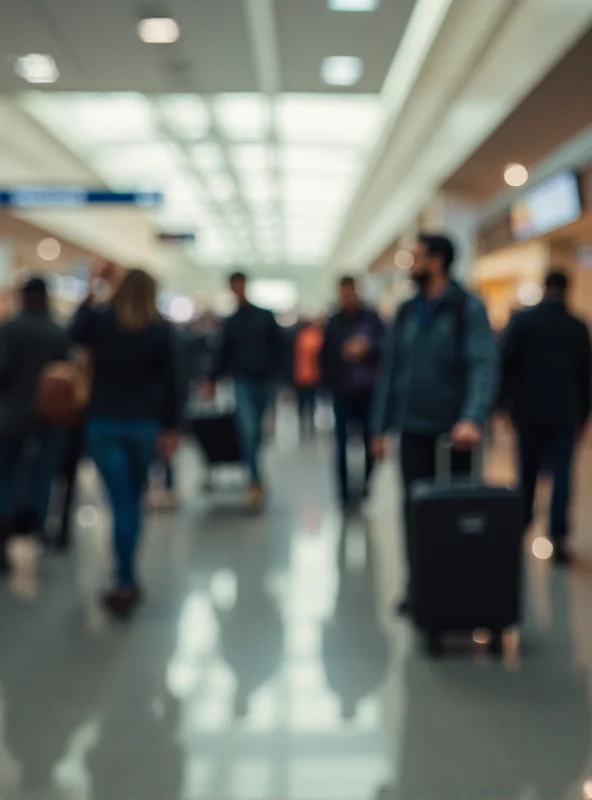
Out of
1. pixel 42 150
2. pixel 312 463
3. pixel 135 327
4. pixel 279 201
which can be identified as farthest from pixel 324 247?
pixel 135 327

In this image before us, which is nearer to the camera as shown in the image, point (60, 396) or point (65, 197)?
point (60, 396)

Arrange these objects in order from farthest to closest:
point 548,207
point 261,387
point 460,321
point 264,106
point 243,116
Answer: point 243,116 → point 264,106 → point 548,207 → point 261,387 → point 460,321

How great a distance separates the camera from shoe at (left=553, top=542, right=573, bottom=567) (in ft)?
20.6

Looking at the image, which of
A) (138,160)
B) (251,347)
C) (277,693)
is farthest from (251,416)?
(138,160)

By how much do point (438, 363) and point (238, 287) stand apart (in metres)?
3.87

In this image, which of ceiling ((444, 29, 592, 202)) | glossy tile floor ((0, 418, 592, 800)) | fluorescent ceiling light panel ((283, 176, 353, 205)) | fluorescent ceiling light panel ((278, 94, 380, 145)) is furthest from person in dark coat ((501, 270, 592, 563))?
fluorescent ceiling light panel ((283, 176, 353, 205))

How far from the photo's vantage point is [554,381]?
20.9 ft

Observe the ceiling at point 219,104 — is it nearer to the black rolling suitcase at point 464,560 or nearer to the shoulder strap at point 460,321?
the shoulder strap at point 460,321

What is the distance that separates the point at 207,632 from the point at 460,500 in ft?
4.48

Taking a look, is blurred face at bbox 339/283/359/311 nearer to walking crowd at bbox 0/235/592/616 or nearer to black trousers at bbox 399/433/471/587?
walking crowd at bbox 0/235/592/616

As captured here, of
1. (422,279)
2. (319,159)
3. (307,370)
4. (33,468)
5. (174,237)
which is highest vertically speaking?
(319,159)

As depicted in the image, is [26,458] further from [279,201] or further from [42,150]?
[279,201]

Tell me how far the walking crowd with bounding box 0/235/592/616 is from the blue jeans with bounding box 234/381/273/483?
A: 0.01 m

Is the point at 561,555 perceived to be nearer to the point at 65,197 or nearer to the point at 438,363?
the point at 438,363
